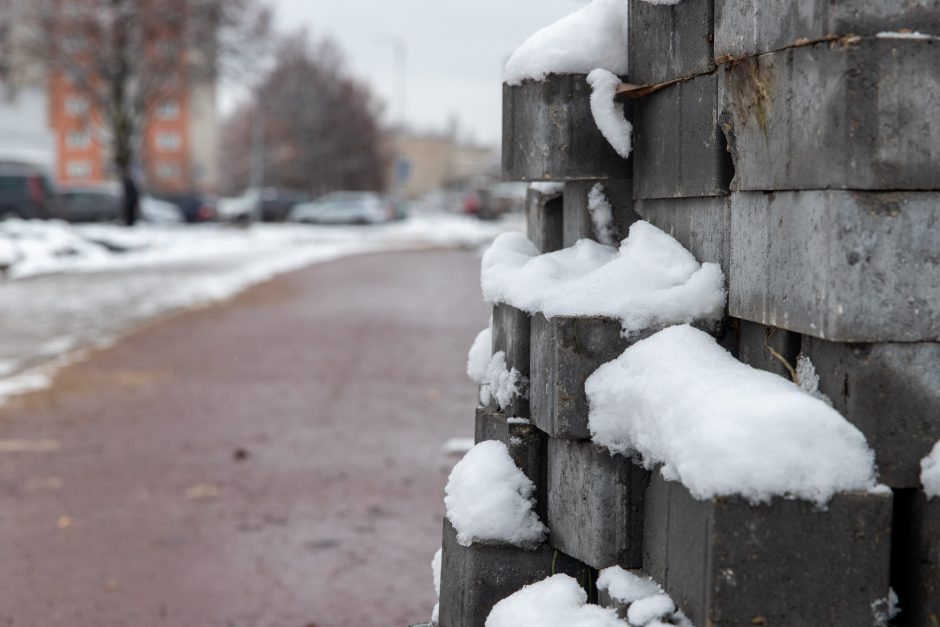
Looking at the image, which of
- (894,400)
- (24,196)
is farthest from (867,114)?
(24,196)

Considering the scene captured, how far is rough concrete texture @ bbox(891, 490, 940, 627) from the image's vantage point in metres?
1.88

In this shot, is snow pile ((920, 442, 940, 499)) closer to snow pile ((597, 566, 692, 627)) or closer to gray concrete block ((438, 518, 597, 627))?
snow pile ((597, 566, 692, 627))

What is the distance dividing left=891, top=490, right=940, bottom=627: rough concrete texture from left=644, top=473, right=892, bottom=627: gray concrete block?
11 cm

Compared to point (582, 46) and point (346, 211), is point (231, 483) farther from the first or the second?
point (346, 211)

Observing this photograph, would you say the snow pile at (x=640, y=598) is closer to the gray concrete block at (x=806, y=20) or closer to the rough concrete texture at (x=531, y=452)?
the rough concrete texture at (x=531, y=452)

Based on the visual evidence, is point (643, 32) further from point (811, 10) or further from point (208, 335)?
point (208, 335)

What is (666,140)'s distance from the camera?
93.6 inches

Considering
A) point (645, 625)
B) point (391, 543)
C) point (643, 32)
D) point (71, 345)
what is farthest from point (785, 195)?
point (71, 345)

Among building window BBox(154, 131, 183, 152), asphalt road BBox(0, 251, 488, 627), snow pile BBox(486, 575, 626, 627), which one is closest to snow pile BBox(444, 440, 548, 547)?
snow pile BBox(486, 575, 626, 627)

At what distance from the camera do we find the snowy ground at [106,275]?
1034 cm

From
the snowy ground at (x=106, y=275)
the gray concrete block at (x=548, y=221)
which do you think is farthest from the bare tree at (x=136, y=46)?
the gray concrete block at (x=548, y=221)

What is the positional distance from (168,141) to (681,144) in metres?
95.7

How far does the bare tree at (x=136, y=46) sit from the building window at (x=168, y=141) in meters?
59.7

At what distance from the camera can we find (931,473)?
185 cm
